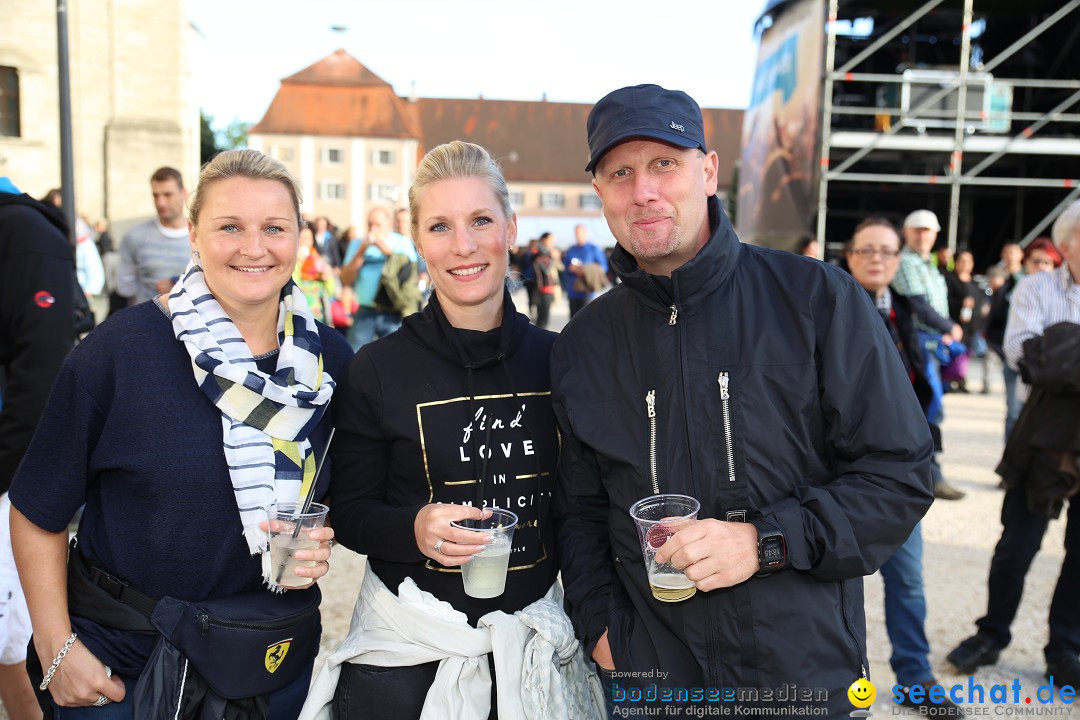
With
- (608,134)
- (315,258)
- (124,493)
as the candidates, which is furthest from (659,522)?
(315,258)

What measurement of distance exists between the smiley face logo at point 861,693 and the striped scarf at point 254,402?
1.49 metres

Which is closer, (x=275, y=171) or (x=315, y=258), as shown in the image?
(x=275, y=171)

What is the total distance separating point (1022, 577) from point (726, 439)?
2989mm

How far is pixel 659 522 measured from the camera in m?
1.92

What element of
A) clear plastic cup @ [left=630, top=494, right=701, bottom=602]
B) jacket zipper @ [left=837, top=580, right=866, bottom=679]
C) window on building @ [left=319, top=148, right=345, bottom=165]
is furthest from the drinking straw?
window on building @ [left=319, top=148, right=345, bottom=165]

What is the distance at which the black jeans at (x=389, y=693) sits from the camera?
7.13ft

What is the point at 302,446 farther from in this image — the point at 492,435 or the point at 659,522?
the point at 659,522

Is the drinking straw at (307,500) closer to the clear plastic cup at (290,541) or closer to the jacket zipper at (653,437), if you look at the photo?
the clear plastic cup at (290,541)

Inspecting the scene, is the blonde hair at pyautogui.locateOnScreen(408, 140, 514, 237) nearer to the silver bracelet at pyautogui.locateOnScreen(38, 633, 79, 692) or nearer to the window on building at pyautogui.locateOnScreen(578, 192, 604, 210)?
the silver bracelet at pyautogui.locateOnScreen(38, 633, 79, 692)

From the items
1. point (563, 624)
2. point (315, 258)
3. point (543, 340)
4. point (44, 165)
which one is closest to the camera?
point (563, 624)

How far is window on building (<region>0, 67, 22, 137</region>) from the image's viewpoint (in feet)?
72.1

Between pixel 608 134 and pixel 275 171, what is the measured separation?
0.94 meters

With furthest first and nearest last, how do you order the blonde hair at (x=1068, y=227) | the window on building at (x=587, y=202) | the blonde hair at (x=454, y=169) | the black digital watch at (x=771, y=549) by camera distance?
the window on building at (x=587, y=202)
the blonde hair at (x=1068, y=227)
the blonde hair at (x=454, y=169)
the black digital watch at (x=771, y=549)

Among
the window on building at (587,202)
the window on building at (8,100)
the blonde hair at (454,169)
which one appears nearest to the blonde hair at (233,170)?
the blonde hair at (454,169)
